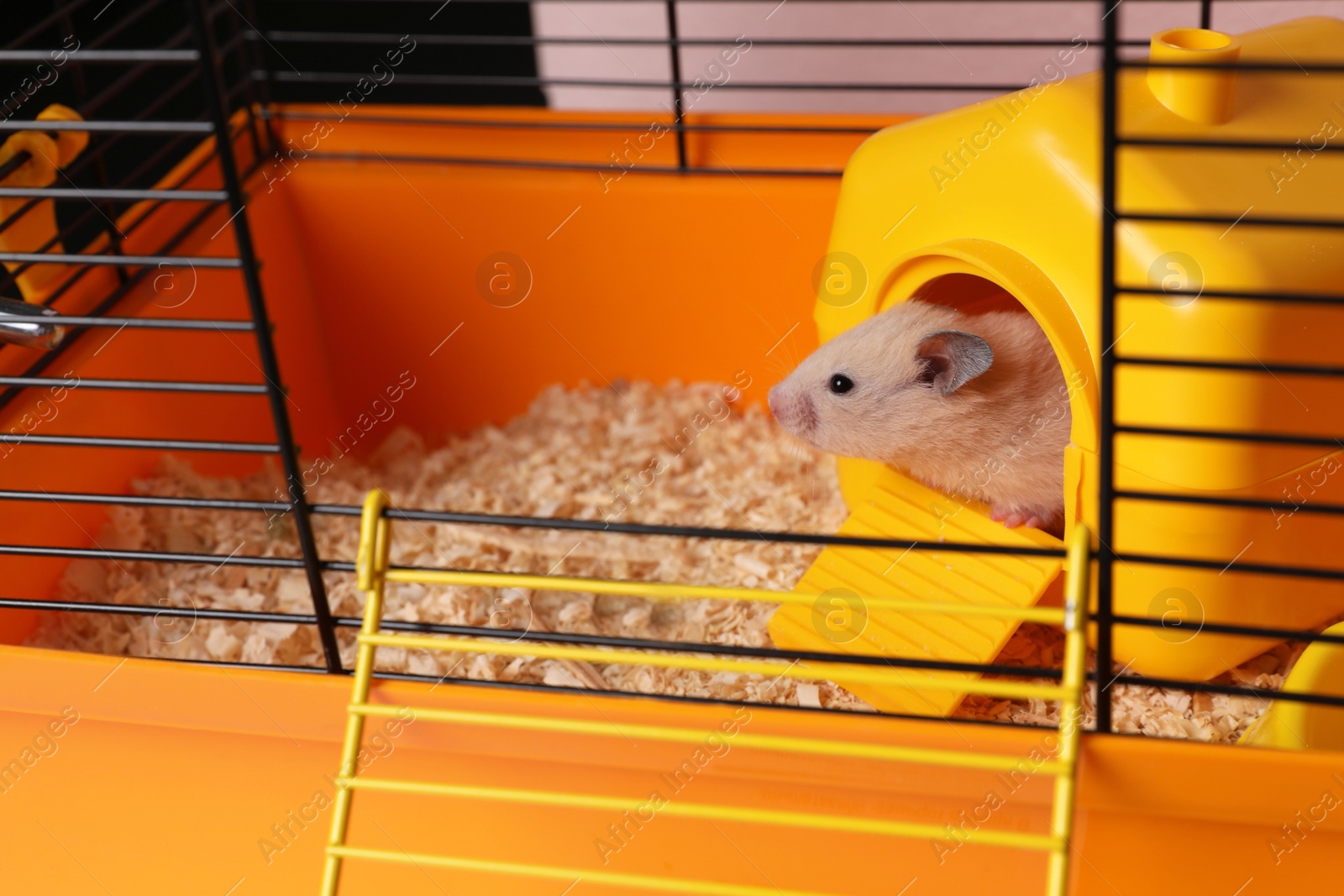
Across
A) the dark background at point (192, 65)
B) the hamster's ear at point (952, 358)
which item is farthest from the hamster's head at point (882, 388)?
the dark background at point (192, 65)

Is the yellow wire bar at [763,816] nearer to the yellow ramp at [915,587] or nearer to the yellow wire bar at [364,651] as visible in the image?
the yellow wire bar at [364,651]

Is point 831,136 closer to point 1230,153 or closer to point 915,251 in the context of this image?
point 915,251

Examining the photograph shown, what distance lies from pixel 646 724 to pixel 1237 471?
0.58m

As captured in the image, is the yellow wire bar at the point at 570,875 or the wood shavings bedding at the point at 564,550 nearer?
the yellow wire bar at the point at 570,875

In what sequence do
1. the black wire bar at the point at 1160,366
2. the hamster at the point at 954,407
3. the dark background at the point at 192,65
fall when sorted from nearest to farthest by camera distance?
the black wire bar at the point at 1160,366 < the hamster at the point at 954,407 < the dark background at the point at 192,65

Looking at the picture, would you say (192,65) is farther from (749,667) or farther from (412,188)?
(749,667)

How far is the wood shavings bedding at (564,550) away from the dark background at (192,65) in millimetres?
451

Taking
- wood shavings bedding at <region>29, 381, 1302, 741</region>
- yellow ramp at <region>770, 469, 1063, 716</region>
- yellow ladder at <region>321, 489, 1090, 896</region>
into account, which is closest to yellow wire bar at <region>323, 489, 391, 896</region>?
yellow ladder at <region>321, 489, 1090, 896</region>

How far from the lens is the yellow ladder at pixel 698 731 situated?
93 cm

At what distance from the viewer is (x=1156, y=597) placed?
3.93 ft

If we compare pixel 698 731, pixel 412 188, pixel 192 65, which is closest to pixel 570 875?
pixel 698 731

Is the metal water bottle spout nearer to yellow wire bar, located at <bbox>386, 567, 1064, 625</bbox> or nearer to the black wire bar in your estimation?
yellow wire bar, located at <bbox>386, 567, 1064, 625</bbox>

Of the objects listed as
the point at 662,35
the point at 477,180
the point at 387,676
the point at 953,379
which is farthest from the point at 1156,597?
the point at 662,35

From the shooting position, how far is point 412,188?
1.92m
